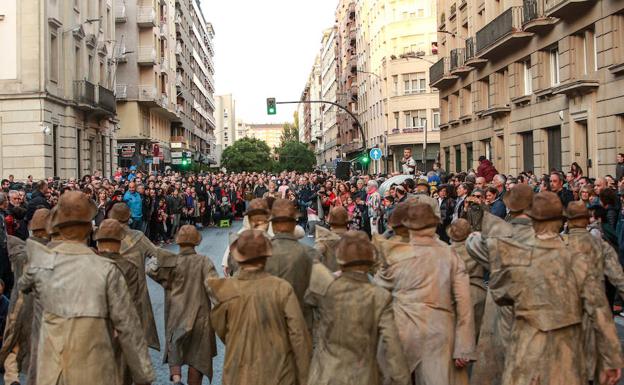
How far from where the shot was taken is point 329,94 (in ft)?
431

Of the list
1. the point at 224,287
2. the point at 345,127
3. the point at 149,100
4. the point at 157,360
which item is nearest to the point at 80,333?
the point at 224,287

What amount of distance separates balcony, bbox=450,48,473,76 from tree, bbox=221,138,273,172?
82677 millimetres

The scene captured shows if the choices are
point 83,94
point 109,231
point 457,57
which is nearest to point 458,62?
point 457,57

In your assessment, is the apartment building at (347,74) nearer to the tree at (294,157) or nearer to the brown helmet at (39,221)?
the tree at (294,157)

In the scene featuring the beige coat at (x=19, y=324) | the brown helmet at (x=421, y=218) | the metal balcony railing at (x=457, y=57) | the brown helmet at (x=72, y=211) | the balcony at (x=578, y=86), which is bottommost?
the beige coat at (x=19, y=324)

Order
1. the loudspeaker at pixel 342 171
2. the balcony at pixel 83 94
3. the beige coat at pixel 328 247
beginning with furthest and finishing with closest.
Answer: the balcony at pixel 83 94
the loudspeaker at pixel 342 171
the beige coat at pixel 328 247

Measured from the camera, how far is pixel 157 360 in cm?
895

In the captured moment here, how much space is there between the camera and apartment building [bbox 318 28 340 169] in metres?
120

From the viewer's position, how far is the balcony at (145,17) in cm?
5756

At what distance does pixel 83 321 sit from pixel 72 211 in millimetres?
658

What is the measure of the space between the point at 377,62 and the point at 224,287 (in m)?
72.6

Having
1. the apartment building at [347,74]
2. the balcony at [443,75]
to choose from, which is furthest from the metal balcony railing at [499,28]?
the apartment building at [347,74]

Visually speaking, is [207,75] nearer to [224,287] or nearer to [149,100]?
[149,100]

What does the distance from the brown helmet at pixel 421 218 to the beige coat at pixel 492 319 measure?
13.4 inches
